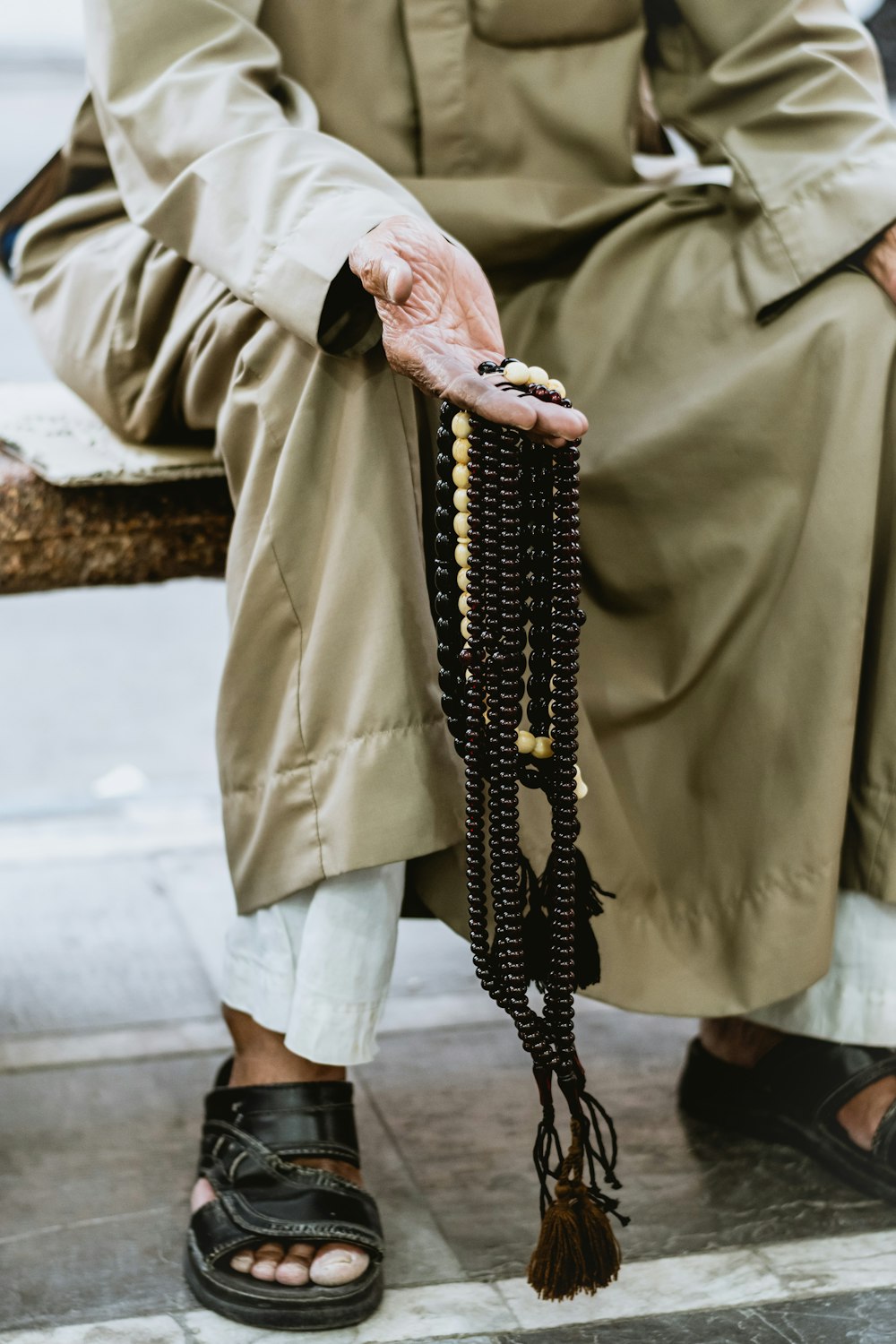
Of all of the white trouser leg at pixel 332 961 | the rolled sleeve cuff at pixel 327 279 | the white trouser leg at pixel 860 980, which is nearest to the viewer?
the rolled sleeve cuff at pixel 327 279

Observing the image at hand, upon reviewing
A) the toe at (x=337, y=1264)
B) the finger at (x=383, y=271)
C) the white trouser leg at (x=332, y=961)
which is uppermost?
the finger at (x=383, y=271)

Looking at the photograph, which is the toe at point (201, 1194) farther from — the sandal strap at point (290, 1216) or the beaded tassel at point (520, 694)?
the beaded tassel at point (520, 694)

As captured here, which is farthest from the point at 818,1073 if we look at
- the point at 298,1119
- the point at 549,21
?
the point at 549,21

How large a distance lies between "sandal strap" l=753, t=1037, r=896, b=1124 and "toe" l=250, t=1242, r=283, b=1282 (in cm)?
49

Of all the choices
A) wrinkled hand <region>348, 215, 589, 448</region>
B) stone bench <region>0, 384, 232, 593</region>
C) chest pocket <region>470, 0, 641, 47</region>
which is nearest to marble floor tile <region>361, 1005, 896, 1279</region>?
stone bench <region>0, 384, 232, 593</region>

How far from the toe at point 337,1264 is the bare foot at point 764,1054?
17.2 inches

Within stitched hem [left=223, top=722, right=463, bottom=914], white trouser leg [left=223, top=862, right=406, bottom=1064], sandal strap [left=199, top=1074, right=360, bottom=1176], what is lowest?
sandal strap [left=199, top=1074, right=360, bottom=1176]

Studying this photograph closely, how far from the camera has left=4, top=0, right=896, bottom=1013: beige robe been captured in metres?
1.07

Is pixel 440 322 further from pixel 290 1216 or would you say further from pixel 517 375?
pixel 290 1216

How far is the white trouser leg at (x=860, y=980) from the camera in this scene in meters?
1.24

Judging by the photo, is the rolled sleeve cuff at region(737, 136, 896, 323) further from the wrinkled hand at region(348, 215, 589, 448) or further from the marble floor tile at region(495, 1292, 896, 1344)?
the marble floor tile at region(495, 1292, 896, 1344)

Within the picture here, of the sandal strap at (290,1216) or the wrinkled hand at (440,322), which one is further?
the sandal strap at (290,1216)

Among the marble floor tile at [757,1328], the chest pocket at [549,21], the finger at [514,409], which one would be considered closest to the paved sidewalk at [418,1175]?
the marble floor tile at [757,1328]

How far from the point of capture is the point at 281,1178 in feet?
3.74
